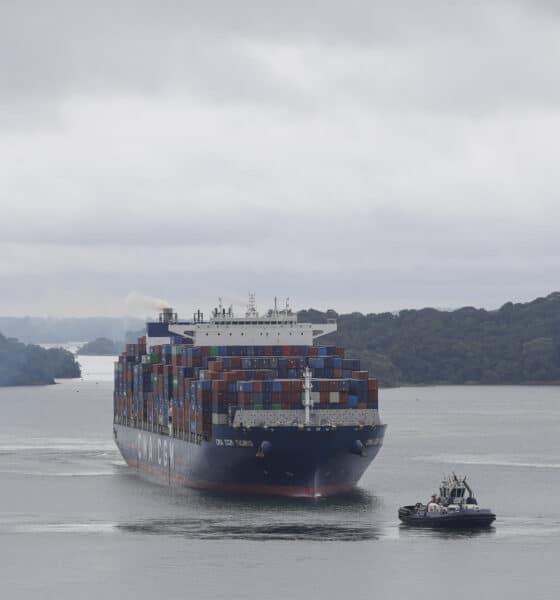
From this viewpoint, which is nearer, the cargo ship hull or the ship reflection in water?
the ship reflection in water

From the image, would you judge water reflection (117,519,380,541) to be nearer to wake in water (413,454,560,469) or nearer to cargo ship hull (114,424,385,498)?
cargo ship hull (114,424,385,498)

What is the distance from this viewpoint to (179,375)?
118 m

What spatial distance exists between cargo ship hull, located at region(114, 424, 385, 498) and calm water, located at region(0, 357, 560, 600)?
4.15 feet

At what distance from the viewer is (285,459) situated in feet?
342

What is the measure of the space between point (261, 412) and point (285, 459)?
368cm

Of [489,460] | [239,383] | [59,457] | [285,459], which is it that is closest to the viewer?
[285,459]

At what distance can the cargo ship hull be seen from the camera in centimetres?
10331

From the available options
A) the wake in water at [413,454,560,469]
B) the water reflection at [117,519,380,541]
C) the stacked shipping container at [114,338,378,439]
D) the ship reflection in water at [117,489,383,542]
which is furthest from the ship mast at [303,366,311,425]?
the wake in water at [413,454,560,469]

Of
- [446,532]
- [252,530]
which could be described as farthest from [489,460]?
[252,530]

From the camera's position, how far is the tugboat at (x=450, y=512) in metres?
93.6

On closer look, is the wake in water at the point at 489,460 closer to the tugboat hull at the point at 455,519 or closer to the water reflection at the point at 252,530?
the tugboat hull at the point at 455,519

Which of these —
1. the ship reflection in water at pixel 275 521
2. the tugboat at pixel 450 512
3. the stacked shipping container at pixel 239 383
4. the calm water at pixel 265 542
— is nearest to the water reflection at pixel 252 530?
the ship reflection in water at pixel 275 521

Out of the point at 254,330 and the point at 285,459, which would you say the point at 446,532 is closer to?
the point at 285,459

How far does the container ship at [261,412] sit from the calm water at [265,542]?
5.97 feet
